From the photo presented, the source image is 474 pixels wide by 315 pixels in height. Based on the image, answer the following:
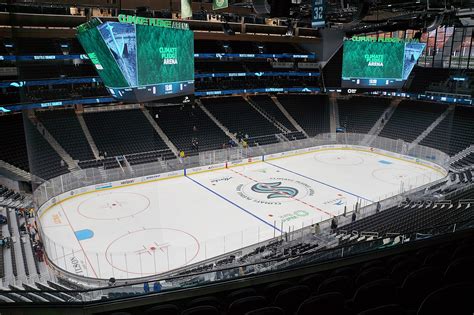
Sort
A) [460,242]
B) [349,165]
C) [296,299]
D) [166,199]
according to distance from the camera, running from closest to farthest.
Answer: [296,299]
[460,242]
[166,199]
[349,165]

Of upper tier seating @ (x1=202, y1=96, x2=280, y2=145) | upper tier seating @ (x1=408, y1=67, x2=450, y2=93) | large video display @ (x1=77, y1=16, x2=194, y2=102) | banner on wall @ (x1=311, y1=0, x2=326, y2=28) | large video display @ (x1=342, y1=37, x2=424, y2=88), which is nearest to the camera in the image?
large video display @ (x1=77, y1=16, x2=194, y2=102)

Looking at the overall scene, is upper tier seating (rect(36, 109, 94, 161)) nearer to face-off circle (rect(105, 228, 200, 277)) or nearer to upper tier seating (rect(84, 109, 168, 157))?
upper tier seating (rect(84, 109, 168, 157))

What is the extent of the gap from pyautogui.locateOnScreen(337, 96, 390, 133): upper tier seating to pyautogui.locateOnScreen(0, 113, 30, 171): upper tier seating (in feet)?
86.5

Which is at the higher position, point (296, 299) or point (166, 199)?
point (296, 299)

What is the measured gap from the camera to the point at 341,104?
1506 inches

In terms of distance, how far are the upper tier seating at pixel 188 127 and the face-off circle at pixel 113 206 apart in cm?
791

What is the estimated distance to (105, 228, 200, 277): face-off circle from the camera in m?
13.2

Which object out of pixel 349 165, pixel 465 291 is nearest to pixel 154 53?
pixel 465 291

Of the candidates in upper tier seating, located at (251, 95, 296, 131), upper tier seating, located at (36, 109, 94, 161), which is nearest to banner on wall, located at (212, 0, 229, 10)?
upper tier seating, located at (36, 109, 94, 161)

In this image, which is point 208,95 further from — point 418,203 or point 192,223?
point 418,203

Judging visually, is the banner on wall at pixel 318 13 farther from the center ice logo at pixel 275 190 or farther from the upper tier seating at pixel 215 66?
the upper tier seating at pixel 215 66

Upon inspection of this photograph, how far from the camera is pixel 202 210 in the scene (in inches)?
742

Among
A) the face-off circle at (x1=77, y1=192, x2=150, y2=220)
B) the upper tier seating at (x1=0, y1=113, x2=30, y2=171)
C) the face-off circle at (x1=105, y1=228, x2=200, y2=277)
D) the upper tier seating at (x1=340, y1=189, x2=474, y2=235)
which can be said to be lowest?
the face-off circle at (x1=77, y1=192, x2=150, y2=220)

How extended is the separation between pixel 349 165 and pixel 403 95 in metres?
12.8
